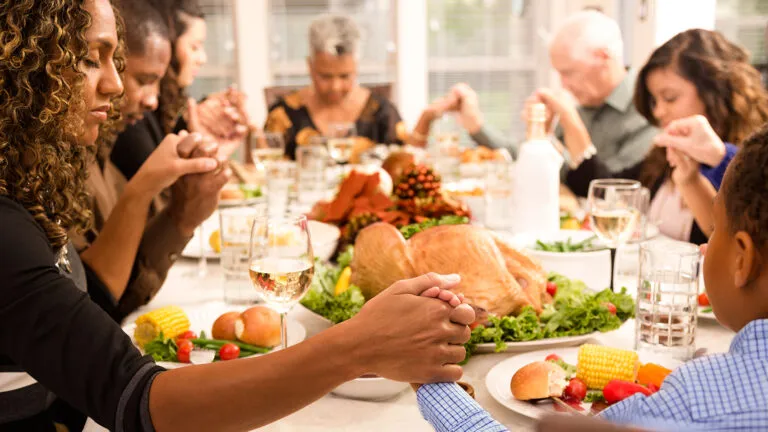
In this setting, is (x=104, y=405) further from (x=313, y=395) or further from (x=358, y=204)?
(x=358, y=204)

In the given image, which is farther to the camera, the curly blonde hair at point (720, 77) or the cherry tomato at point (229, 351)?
the curly blonde hair at point (720, 77)

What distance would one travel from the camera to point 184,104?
3373 mm

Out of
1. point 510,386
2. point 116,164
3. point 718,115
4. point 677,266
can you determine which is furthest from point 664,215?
point 116,164

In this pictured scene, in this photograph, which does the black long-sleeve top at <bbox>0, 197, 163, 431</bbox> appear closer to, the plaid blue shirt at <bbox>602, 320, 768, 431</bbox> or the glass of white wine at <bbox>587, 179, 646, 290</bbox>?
the plaid blue shirt at <bbox>602, 320, 768, 431</bbox>

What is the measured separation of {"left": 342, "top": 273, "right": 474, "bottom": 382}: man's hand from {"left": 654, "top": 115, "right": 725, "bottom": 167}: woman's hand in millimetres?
1248

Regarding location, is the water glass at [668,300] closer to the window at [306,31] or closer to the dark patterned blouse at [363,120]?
the dark patterned blouse at [363,120]

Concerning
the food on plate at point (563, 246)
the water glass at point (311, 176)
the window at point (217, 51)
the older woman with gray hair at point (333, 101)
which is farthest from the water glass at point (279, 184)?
the window at point (217, 51)

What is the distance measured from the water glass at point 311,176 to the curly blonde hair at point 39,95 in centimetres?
161

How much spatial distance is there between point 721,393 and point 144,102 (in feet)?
6.60

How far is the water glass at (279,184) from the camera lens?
2689 millimetres

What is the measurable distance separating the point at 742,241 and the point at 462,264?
647 mm

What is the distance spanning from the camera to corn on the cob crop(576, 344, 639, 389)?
1.26 m

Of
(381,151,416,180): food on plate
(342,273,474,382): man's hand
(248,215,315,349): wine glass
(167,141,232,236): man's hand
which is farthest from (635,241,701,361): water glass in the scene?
(381,151,416,180): food on plate

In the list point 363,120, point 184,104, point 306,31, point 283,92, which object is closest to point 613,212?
point 184,104
